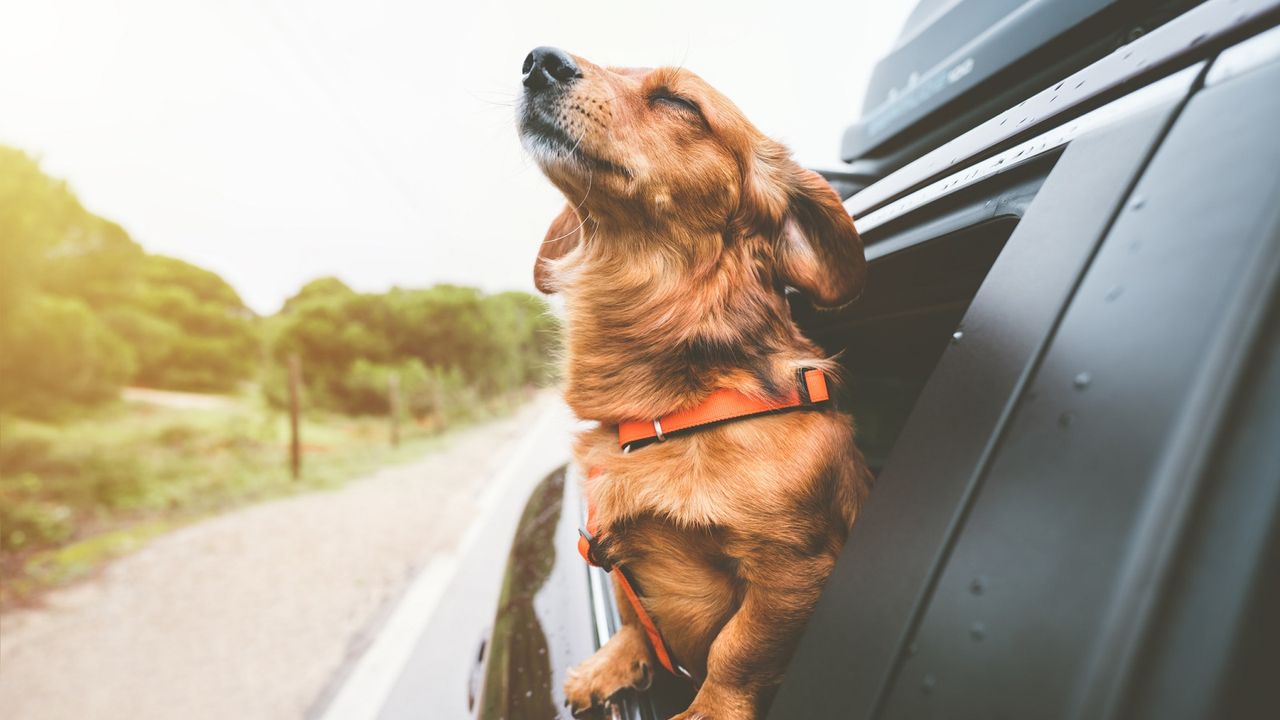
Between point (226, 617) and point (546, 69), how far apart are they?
5071mm

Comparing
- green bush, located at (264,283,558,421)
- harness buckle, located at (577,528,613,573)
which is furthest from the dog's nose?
green bush, located at (264,283,558,421)

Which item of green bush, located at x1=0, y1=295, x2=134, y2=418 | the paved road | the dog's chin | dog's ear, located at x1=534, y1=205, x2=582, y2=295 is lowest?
green bush, located at x1=0, y1=295, x2=134, y2=418

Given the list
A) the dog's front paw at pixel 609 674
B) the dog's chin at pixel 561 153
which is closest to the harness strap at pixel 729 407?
the dog's front paw at pixel 609 674

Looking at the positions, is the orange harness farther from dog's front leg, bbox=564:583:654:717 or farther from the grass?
the grass

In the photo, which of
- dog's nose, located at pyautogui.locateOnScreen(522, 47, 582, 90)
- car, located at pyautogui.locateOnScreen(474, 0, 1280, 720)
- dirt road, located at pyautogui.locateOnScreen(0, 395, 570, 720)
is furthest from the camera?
dirt road, located at pyautogui.locateOnScreen(0, 395, 570, 720)

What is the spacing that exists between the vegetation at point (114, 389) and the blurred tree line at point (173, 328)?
2 centimetres

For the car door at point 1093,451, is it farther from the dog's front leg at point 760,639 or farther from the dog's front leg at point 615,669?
the dog's front leg at point 615,669

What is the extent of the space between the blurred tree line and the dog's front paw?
87 cm

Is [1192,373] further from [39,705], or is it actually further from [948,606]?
[39,705]

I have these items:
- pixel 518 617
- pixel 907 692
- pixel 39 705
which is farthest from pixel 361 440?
pixel 907 692

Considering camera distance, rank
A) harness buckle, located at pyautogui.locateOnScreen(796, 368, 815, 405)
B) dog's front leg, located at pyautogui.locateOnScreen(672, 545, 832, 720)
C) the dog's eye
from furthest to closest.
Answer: the dog's eye → harness buckle, located at pyautogui.locateOnScreen(796, 368, 815, 405) → dog's front leg, located at pyautogui.locateOnScreen(672, 545, 832, 720)

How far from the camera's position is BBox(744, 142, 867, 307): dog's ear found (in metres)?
1.41

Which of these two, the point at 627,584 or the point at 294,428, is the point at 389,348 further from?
the point at 627,584

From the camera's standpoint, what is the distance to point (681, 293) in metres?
1.71
